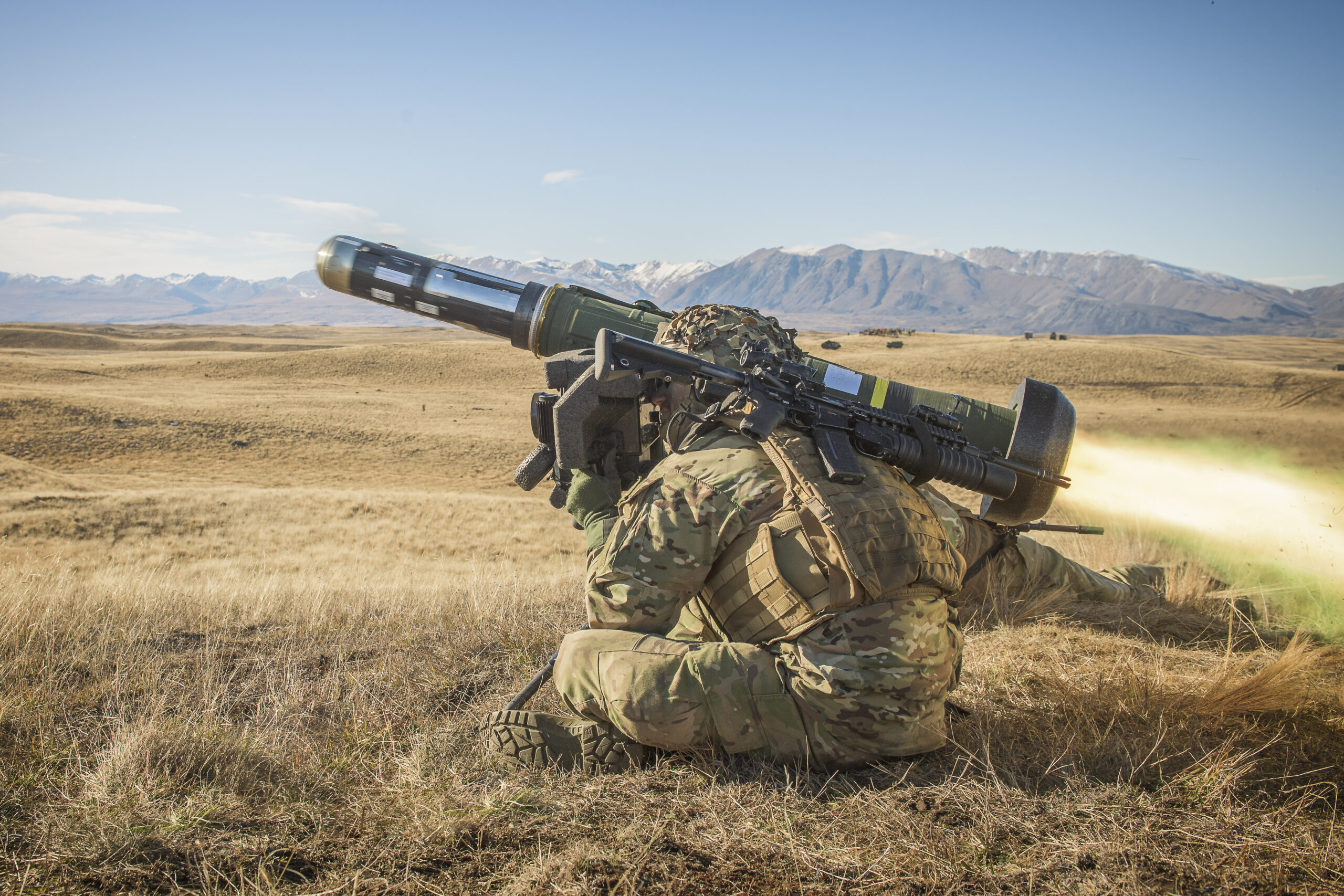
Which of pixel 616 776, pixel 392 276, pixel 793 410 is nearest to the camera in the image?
pixel 616 776

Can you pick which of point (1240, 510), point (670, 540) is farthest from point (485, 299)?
point (1240, 510)

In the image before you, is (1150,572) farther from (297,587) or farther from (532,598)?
(297,587)

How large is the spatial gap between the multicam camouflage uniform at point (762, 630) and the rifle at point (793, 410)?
0.23 meters

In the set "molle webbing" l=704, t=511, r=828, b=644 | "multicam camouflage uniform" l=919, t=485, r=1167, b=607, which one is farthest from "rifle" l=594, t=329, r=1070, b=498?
"multicam camouflage uniform" l=919, t=485, r=1167, b=607

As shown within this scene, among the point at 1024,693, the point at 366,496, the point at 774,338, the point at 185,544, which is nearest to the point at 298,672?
the point at 774,338

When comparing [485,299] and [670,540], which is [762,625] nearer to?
[670,540]

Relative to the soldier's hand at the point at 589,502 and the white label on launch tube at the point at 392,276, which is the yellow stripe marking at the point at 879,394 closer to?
the soldier's hand at the point at 589,502

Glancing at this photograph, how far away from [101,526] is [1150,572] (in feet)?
52.2

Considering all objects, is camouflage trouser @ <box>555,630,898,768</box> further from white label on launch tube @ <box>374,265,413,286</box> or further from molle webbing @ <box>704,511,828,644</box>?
white label on launch tube @ <box>374,265,413,286</box>

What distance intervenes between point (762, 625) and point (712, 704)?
16.9 inches

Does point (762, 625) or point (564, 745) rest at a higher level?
point (762, 625)

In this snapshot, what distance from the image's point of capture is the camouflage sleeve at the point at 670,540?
3266mm

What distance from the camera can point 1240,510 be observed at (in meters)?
7.54

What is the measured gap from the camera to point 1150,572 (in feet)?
20.8
